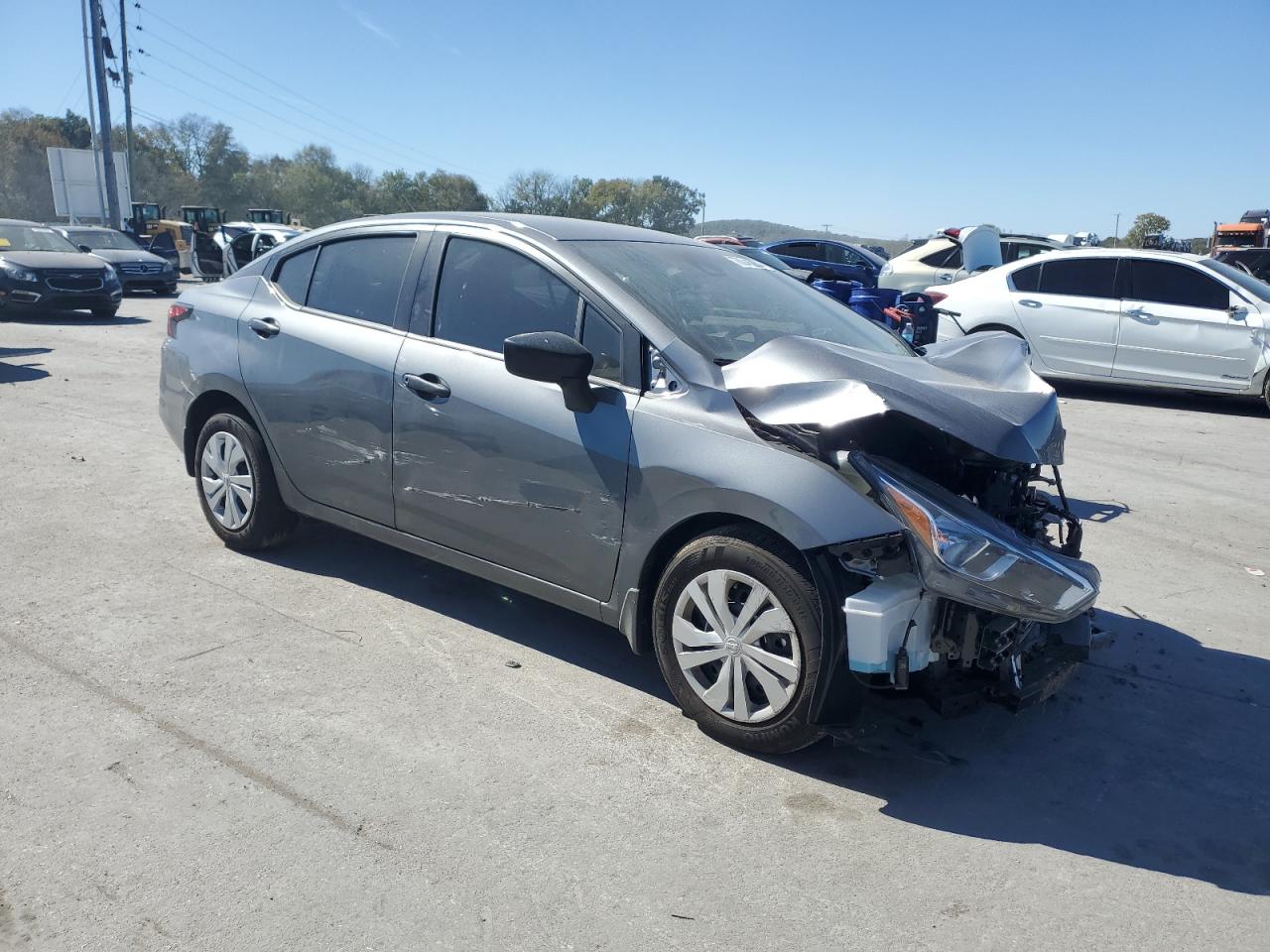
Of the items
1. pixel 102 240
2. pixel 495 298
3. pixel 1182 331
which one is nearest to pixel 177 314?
pixel 495 298

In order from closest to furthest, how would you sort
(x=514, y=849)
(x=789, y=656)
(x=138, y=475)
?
(x=514, y=849)
(x=789, y=656)
(x=138, y=475)

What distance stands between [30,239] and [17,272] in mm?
1340

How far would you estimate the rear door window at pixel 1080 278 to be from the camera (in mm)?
10977

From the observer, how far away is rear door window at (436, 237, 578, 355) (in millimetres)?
3949

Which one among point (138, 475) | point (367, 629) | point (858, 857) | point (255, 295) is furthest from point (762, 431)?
point (138, 475)

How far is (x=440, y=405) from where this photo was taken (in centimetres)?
411

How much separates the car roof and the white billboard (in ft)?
135

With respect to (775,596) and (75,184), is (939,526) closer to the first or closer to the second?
(775,596)

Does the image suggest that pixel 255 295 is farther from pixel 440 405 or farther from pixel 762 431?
pixel 762 431

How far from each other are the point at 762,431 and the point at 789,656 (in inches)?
29.5

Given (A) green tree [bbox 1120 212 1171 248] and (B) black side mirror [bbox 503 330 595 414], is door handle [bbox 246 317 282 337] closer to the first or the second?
(B) black side mirror [bbox 503 330 595 414]

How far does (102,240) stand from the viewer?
69.7ft

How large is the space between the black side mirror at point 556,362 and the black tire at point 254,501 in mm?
1896

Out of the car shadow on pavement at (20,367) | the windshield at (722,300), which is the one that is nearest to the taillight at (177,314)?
the windshield at (722,300)
